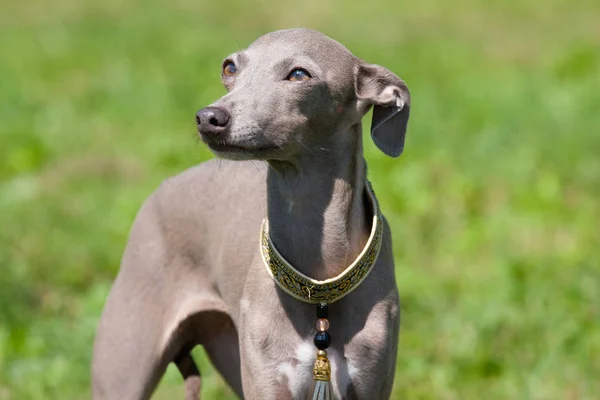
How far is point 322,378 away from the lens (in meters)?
3.56

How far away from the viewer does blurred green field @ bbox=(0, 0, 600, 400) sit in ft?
18.9

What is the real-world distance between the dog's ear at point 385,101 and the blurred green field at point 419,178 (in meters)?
1.28

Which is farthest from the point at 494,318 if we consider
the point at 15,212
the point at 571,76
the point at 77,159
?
the point at 571,76

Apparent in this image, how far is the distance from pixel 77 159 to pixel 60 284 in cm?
236

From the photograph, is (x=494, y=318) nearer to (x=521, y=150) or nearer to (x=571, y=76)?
(x=521, y=150)

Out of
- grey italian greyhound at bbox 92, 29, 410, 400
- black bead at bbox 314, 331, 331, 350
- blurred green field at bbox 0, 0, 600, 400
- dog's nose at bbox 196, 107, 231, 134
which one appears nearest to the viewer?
dog's nose at bbox 196, 107, 231, 134

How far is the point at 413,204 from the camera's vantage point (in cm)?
774

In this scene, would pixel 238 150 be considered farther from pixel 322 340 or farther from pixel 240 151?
pixel 322 340

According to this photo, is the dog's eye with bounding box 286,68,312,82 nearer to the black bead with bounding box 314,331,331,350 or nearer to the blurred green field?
the black bead with bounding box 314,331,331,350

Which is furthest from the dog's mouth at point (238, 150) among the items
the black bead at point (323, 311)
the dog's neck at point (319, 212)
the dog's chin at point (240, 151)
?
the black bead at point (323, 311)

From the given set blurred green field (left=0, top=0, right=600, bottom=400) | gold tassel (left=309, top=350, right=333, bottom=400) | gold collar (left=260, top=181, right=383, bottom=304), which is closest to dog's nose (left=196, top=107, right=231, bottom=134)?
gold collar (left=260, top=181, right=383, bottom=304)

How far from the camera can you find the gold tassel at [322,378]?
3.56 metres

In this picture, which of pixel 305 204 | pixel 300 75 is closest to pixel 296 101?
pixel 300 75

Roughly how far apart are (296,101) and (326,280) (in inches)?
23.5
